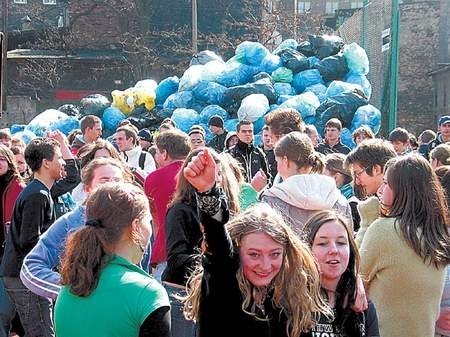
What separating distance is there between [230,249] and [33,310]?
9.76 ft

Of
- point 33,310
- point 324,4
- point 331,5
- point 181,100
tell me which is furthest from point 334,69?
point 331,5

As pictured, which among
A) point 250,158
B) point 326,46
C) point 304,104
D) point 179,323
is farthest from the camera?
point 326,46

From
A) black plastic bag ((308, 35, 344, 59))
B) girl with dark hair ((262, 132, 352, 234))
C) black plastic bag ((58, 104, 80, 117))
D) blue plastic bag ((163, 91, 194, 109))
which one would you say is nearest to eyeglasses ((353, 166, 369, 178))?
girl with dark hair ((262, 132, 352, 234))

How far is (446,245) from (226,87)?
39.5 feet

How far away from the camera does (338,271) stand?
350 cm

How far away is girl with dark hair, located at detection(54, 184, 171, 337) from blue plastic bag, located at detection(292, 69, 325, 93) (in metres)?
12.6

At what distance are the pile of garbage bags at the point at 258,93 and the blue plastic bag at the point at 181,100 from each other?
0.02 m

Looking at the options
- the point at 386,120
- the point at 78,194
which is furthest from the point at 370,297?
the point at 386,120

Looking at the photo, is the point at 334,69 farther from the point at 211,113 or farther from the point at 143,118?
the point at 143,118

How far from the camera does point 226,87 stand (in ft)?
51.9

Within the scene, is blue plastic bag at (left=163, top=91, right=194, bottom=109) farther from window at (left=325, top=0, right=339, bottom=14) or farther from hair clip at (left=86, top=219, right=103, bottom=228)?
window at (left=325, top=0, right=339, bottom=14)

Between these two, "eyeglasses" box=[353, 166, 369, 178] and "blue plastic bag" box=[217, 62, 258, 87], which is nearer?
"eyeglasses" box=[353, 166, 369, 178]

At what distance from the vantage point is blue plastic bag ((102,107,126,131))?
55.8 ft

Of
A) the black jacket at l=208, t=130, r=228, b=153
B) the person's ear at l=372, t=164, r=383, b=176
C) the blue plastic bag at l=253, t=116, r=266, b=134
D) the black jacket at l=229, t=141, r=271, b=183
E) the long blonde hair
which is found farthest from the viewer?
the blue plastic bag at l=253, t=116, r=266, b=134
